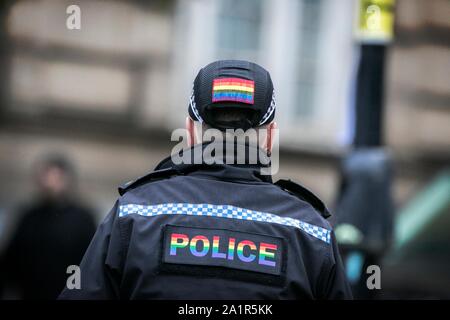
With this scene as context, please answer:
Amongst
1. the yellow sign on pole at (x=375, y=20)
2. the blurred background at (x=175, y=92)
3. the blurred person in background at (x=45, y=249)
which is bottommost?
the blurred person in background at (x=45, y=249)

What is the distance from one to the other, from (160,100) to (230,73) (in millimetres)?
7317

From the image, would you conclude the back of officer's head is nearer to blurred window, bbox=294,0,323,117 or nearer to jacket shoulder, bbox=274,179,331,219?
jacket shoulder, bbox=274,179,331,219

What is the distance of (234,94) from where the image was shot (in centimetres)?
245

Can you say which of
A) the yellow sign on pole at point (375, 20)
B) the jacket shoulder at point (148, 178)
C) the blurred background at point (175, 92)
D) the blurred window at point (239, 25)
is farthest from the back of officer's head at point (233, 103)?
the blurred window at point (239, 25)

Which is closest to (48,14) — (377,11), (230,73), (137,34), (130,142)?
(137,34)

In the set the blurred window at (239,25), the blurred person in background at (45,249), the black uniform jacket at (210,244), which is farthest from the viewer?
the blurred window at (239,25)

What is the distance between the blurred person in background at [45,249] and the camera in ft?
20.1

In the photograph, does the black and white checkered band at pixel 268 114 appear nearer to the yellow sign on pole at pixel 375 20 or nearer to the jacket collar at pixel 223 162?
the jacket collar at pixel 223 162

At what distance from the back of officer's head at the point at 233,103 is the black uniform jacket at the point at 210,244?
0.09 metres

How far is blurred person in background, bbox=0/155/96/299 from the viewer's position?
613 centimetres

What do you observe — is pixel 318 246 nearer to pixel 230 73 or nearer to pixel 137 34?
pixel 230 73

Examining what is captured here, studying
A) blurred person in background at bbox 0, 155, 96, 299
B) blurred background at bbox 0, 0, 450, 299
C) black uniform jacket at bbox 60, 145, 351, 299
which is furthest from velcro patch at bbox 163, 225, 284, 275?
blurred background at bbox 0, 0, 450, 299

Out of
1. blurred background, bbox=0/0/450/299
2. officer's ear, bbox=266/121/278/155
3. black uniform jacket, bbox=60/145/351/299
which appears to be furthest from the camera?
blurred background, bbox=0/0/450/299

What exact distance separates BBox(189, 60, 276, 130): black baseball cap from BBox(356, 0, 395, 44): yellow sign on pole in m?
2.36
